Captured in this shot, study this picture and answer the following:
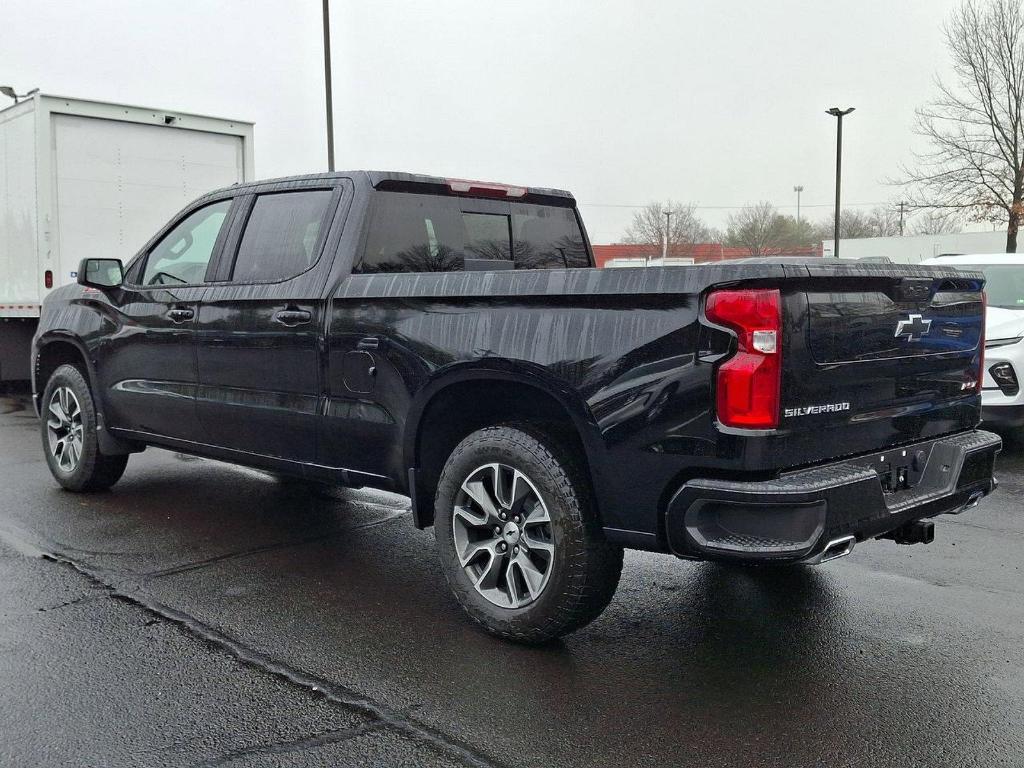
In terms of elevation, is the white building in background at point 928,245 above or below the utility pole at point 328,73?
below

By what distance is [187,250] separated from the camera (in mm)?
5750

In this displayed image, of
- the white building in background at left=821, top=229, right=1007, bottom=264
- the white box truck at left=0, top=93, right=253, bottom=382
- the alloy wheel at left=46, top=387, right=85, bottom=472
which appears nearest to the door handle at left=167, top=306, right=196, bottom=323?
the alloy wheel at left=46, top=387, right=85, bottom=472

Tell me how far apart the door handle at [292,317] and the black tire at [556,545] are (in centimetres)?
118

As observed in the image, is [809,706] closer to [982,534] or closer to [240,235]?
[982,534]

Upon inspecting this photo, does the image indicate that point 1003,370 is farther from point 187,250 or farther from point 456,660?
point 187,250

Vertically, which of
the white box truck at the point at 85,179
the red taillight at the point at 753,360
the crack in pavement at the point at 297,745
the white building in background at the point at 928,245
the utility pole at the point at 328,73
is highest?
the utility pole at the point at 328,73

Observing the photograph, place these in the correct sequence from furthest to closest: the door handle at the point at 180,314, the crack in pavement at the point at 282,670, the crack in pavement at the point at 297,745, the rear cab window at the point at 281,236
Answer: the door handle at the point at 180,314 → the rear cab window at the point at 281,236 → the crack in pavement at the point at 282,670 → the crack in pavement at the point at 297,745

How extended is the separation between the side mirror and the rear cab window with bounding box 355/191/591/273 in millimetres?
2105

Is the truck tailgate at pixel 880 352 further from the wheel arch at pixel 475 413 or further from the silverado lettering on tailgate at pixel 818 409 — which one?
the wheel arch at pixel 475 413

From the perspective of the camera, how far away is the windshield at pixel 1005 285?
29.7ft

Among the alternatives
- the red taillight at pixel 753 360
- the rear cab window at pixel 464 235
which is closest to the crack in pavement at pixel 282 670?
the red taillight at pixel 753 360

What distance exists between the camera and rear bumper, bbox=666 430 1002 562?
3.22 meters

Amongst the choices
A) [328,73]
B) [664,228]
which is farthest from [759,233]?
[328,73]

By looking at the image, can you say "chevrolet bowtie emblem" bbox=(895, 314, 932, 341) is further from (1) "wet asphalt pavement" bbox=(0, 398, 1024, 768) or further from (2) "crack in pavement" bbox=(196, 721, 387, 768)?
(2) "crack in pavement" bbox=(196, 721, 387, 768)
